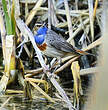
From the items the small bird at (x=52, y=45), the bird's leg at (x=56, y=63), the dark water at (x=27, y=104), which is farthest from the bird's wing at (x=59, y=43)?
the dark water at (x=27, y=104)

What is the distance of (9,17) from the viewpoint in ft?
14.2

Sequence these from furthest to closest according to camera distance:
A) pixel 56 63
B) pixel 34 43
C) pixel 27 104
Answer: pixel 56 63 < pixel 27 104 < pixel 34 43

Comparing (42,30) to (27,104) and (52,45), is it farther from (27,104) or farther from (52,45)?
(27,104)

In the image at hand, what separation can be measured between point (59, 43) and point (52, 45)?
0.36 ft

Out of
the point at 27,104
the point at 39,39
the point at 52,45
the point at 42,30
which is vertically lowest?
the point at 27,104

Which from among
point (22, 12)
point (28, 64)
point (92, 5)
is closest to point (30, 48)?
point (28, 64)

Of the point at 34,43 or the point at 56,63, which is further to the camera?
the point at 56,63

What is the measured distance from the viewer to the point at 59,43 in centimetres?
507

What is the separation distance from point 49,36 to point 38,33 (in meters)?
0.17

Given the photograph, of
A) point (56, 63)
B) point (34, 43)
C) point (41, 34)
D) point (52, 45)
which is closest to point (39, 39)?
point (41, 34)

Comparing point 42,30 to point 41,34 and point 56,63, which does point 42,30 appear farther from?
point 56,63

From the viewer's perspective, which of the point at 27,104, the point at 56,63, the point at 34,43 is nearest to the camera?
the point at 34,43

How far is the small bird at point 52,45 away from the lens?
493 centimetres

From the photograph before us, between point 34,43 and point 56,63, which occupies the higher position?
point 34,43
